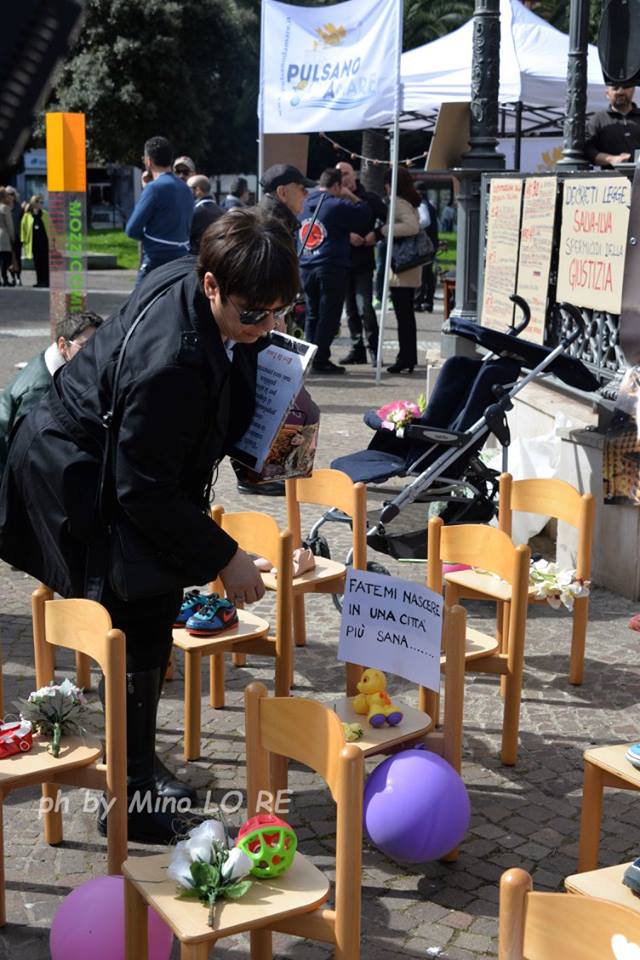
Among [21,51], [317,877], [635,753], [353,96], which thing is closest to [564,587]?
[635,753]

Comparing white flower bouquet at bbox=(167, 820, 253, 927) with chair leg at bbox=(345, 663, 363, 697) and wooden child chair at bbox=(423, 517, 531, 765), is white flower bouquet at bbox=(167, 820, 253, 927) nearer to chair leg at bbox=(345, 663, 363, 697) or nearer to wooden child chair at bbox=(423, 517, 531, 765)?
chair leg at bbox=(345, 663, 363, 697)

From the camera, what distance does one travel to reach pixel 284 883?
2818 millimetres

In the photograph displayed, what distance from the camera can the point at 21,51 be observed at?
1.41 metres

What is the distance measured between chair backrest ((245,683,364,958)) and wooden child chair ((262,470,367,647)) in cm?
207

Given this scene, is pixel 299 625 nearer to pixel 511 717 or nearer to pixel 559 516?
pixel 559 516

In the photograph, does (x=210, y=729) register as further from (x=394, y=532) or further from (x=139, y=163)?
(x=139, y=163)

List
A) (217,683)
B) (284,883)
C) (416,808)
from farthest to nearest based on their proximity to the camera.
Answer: (217,683) < (416,808) < (284,883)

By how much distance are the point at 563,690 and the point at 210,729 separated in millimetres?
1528

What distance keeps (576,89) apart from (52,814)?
7.67 m

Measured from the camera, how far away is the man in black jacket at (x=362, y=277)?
12602 mm

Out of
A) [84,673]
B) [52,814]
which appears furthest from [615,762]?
[84,673]

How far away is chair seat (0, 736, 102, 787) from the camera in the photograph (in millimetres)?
3369

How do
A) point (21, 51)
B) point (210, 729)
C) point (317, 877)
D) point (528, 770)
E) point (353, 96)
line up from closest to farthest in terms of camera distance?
1. point (21, 51)
2. point (317, 877)
3. point (528, 770)
4. point (210, 729)
5. point (353, 96)

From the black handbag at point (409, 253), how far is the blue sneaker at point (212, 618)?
28.9ft
